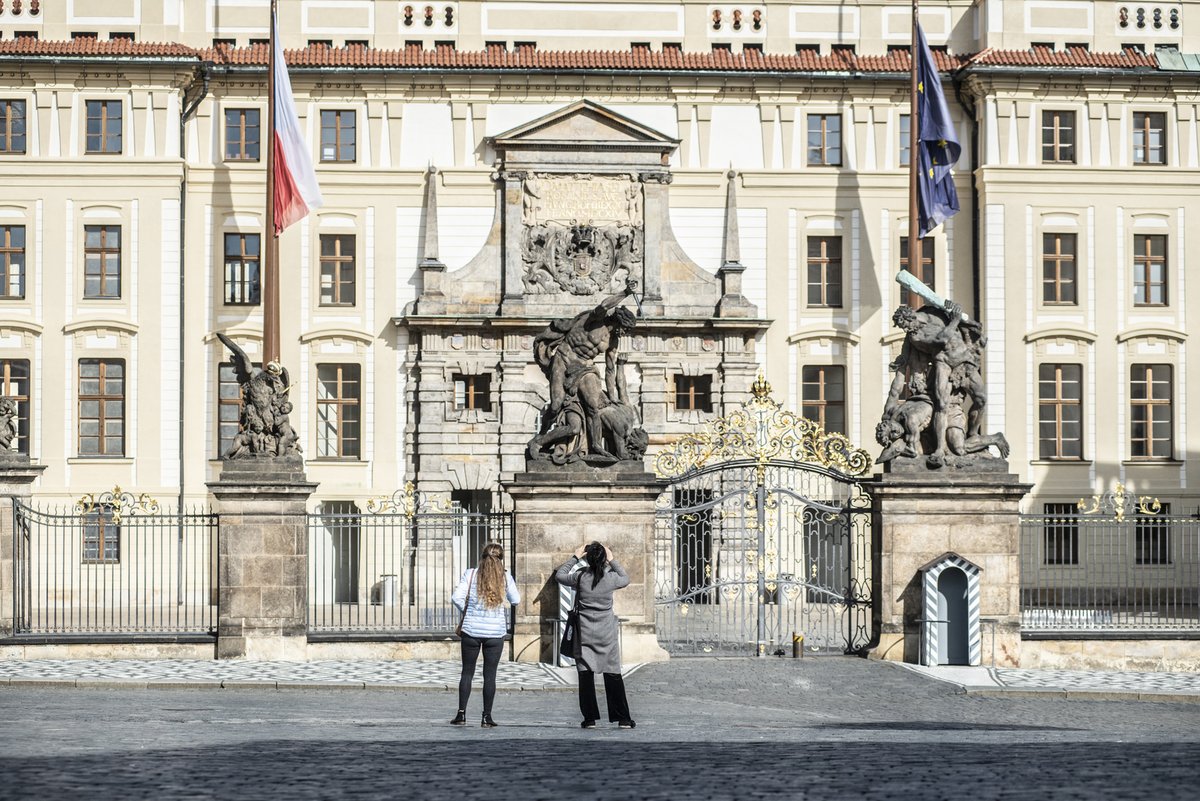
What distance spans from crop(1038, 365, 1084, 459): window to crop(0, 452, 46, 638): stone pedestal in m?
24.8

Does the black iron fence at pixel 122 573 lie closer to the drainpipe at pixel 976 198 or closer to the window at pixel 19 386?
the window at pixel 19 386

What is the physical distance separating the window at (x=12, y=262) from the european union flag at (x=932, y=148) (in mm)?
19882

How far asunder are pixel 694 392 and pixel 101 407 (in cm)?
1318

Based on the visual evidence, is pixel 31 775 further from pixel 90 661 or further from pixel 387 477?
pixel 387 477

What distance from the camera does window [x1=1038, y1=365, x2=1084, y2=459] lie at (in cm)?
4312

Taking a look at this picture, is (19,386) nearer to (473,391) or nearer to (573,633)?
(473,391)

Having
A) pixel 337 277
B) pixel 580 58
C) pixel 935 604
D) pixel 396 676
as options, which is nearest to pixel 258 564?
pixel 396 676

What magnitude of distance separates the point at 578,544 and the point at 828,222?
833 inches

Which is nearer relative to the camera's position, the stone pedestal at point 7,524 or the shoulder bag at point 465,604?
the shoulder bag at point 465,604

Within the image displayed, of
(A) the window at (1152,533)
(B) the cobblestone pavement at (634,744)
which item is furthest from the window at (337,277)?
(B) the cobblestone pavement at (634,744)

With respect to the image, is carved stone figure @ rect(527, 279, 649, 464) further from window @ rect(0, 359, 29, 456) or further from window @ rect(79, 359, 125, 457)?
window @ rect(0, 359, 29, 456)

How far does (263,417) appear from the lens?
24594 mm

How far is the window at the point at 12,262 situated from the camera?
42438 mm

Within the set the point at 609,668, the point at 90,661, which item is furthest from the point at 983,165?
the point at 609,668
